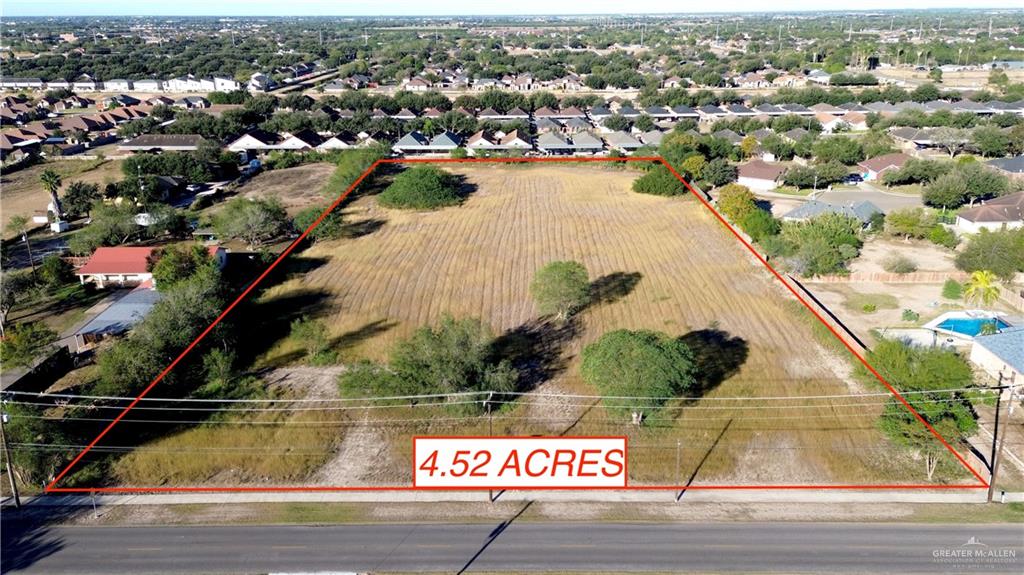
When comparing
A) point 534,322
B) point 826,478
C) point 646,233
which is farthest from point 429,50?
point 826,478

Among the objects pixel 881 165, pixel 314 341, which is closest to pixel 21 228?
pixel 314 341

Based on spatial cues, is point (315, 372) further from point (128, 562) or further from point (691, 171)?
point (691, 171)

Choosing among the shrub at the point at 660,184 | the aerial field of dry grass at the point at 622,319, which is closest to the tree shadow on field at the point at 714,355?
the aerial field of dry grass at the point at 622,319

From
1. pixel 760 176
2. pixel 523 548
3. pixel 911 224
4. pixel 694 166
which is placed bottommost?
pixel 523 548

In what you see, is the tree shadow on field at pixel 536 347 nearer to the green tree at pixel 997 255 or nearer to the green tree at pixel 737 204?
the green tree at pixel 737 204

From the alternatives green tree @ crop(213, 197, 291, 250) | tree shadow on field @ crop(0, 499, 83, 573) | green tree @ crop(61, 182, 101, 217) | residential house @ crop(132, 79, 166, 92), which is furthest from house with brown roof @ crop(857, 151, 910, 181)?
residential house @ crop(132, 79, 166, 92)

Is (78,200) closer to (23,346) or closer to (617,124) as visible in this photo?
(23,346)

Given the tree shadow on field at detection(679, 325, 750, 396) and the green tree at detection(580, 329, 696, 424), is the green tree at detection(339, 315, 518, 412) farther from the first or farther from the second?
the tree shadow on field at detection(679, 325, 750, 396)
